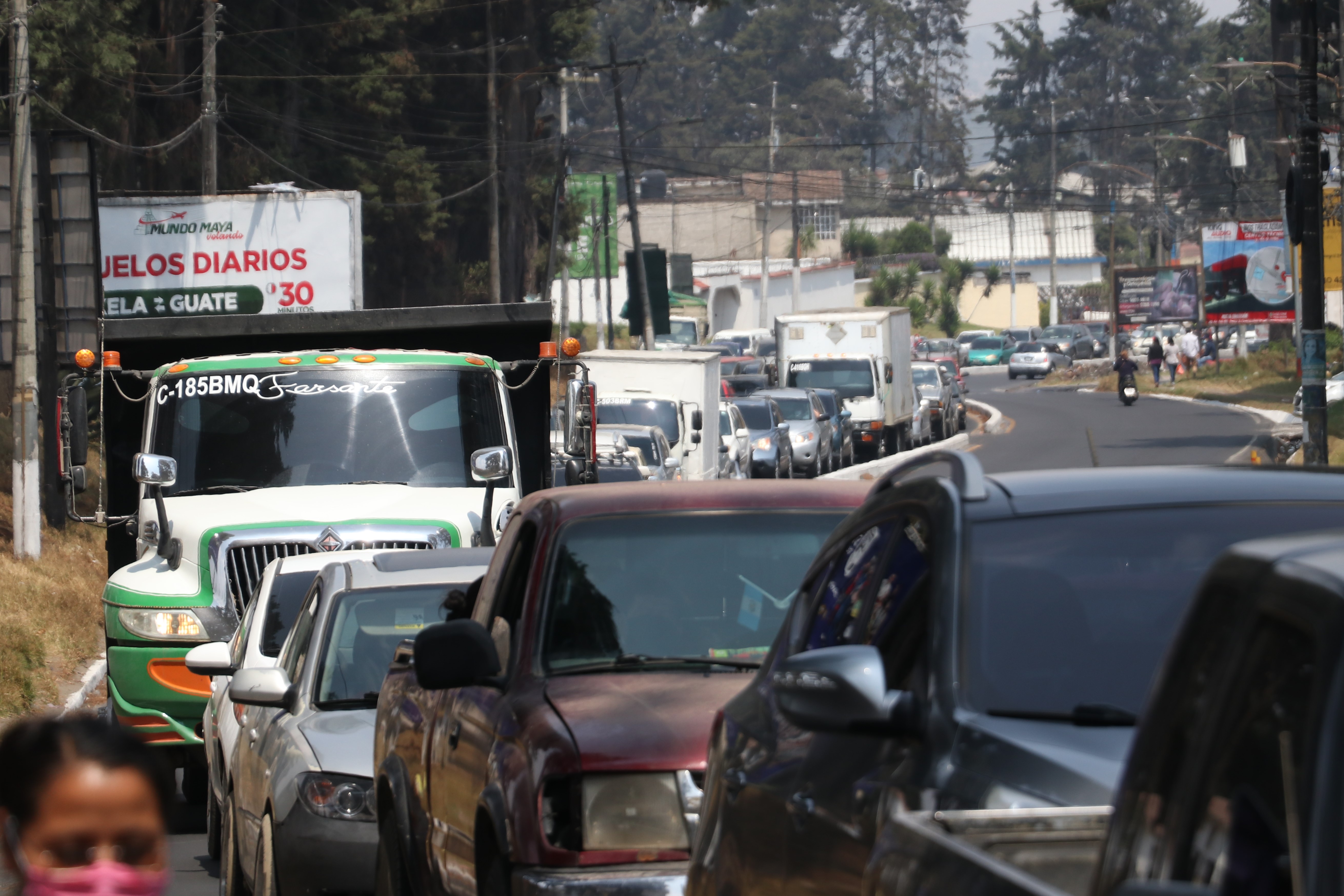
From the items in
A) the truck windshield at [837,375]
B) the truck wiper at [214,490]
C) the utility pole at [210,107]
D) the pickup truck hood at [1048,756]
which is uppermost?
the utility pole at [210,107]

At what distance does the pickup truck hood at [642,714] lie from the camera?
16.0 ft

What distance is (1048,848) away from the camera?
267 centimetres

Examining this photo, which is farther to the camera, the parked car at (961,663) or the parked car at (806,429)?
the parked car at (806,429)

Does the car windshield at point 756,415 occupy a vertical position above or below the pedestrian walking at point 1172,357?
below

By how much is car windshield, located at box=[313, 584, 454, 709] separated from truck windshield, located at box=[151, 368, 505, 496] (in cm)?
430

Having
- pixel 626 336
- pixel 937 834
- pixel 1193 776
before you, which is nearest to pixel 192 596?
pixel 937 834

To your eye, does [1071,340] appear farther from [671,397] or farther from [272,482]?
[272,482]

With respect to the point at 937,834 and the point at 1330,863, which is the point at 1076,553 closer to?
the point at 937,834

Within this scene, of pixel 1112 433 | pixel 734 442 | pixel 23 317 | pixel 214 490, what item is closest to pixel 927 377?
pixel 1112 433

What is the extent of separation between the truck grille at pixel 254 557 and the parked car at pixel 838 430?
2743 cm

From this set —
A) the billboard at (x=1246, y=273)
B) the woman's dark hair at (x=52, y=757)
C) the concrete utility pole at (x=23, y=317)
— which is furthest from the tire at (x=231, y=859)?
the billboard at (x=1246, y=273)

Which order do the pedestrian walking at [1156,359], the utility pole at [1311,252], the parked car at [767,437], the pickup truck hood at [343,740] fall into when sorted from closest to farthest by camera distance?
the pickup truck hood at [343,740]
the utility pole at [1311,252]
the parked car at [767,437]
the pedestrian walking at [1156,359]

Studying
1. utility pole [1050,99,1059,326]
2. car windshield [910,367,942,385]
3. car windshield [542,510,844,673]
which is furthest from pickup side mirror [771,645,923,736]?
utility pole [1050,99,1059,326]

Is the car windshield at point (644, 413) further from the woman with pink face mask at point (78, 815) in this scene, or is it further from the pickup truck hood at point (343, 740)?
the woman with pink face mask at point (78, 815)
